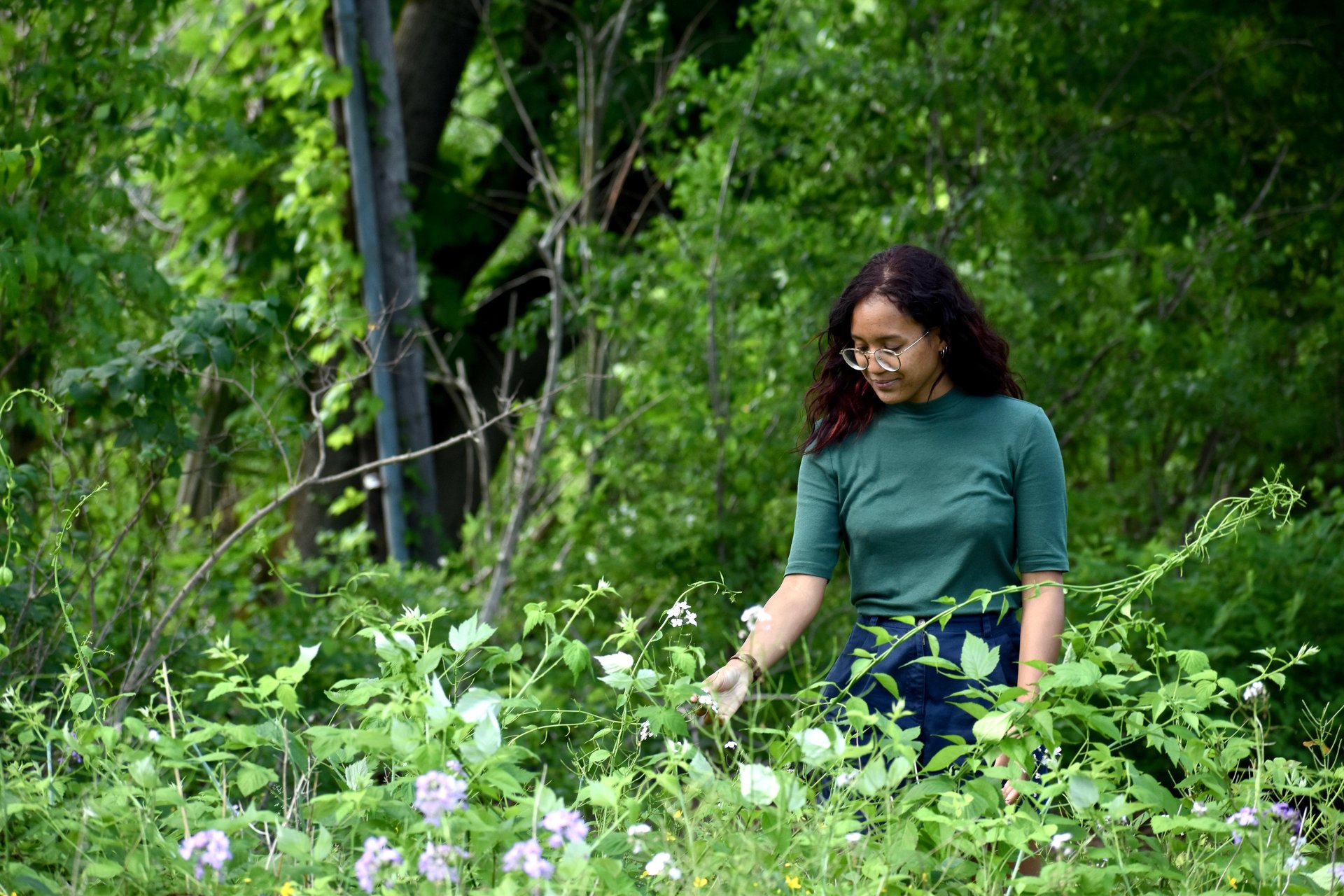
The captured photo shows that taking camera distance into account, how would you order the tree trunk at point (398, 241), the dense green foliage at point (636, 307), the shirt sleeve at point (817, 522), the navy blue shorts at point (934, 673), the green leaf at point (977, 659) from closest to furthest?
the green leaf at point (977, 659) → the navy blue shorts at point (934, 673) → the shirt sleeve at point (817, 522) → the dense green foliage at point (636, 307) → the tree trunk at point (398, 241)

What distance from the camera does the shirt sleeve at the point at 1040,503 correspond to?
2490 millimetres

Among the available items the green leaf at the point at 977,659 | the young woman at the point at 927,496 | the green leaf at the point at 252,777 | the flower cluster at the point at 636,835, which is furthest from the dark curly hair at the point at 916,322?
the green leaf at the point at 252,777

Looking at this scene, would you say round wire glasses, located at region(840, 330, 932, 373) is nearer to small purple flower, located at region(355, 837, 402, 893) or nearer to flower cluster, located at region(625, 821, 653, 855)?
flower cluster, located at region(625, 821, 653, 855)

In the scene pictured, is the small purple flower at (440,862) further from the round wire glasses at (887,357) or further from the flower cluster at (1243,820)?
the round wire glasses at (887,357)

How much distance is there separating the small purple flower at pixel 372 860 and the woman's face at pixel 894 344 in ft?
4.60

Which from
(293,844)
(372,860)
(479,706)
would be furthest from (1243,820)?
(293,844)

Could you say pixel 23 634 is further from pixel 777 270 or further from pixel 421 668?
pixel 777 270

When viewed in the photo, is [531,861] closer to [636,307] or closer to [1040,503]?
[1040,503]

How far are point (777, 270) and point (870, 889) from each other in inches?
180

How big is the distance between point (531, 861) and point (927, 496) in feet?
4.42

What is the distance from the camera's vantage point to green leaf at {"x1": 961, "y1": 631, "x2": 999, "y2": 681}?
6.17 feet

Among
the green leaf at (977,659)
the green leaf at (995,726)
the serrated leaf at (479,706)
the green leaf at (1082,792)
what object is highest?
the serrated leaf at (479,706)

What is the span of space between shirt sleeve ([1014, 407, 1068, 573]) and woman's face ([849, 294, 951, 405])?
0.24m

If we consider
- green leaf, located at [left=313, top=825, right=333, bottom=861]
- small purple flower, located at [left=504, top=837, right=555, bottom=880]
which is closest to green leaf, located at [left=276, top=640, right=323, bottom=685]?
green leaf, located at [left=313, top=825, right=333, bottom=861]
